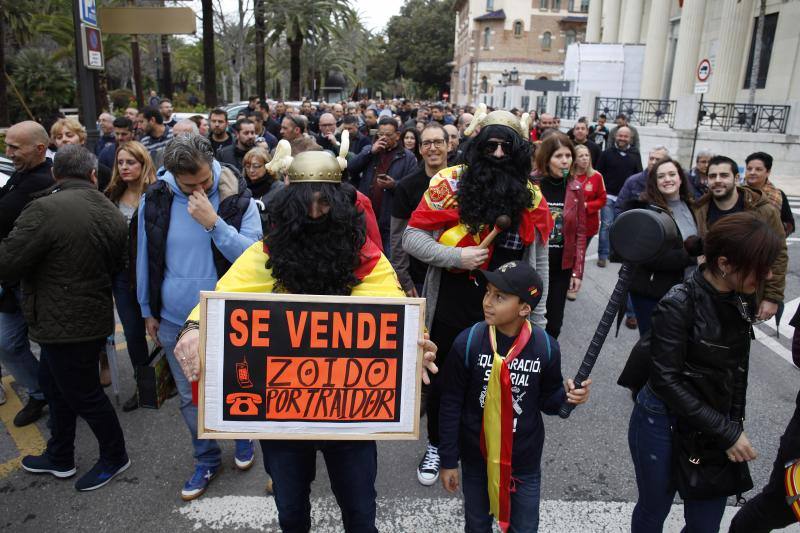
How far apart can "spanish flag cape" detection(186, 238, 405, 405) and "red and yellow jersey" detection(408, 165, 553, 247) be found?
33.8 inches

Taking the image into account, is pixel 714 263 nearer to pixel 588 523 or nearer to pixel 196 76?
pixel 588 523

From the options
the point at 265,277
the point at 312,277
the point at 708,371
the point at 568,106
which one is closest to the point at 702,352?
the point at 708,371

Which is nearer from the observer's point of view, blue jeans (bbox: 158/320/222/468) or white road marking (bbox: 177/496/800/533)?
white road marking (bbox: 177/496/800/533)

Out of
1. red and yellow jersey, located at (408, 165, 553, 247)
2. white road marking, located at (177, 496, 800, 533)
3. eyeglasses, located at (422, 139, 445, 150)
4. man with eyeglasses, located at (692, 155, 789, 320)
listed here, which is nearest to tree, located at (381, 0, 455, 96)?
eyeglasses, located at (422, 139, 445, 150)

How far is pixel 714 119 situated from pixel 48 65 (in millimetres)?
27530

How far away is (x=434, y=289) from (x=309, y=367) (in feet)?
4.24

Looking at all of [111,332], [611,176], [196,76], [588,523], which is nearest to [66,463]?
[111,332]

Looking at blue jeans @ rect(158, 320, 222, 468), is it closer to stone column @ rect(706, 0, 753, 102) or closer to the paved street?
the paved street

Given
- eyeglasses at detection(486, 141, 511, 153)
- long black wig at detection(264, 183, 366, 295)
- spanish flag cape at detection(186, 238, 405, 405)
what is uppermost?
eyeglasses at detection(486, 141, 511, 153)

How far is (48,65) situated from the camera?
2697 centimetres

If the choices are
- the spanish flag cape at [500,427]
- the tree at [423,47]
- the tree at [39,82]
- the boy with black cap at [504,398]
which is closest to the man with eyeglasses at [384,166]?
the boy with black cap at [504,398]

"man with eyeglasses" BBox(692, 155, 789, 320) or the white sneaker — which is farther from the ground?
"man with eyeglasses" BBox(692, 155, 789, 320)

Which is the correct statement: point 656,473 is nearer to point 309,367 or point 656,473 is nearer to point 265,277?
point 309,367

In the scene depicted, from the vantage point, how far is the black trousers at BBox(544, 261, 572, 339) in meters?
4.73
